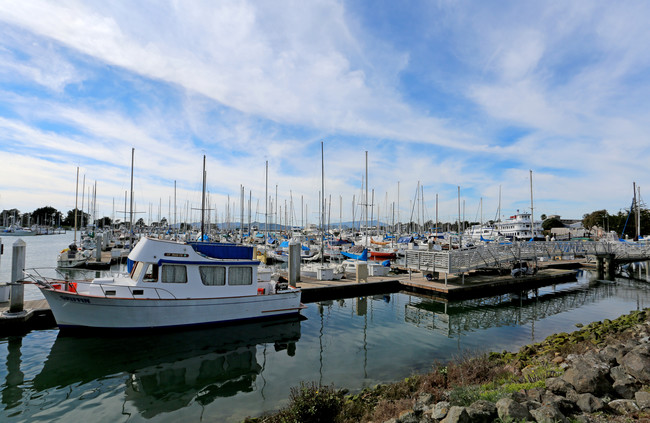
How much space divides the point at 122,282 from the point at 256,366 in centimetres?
761

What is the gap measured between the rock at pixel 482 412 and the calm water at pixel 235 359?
519 cm

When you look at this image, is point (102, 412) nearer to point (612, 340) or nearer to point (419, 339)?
point (419, 339)

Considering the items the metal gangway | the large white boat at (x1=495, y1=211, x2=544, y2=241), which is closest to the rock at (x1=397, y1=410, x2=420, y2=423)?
the metal gangway

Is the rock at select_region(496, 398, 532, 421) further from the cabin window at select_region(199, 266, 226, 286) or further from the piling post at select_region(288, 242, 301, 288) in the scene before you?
the piling post at select_region(288, 242, 301, 288)

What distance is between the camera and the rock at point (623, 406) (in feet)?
19.4

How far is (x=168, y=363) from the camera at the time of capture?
460 inches

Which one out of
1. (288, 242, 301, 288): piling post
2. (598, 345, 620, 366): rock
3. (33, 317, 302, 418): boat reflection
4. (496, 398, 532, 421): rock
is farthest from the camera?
(288, 242, 301, 288): piling post

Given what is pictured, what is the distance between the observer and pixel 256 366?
1183cm

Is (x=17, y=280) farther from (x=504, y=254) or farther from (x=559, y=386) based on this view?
(x=504, y=254)

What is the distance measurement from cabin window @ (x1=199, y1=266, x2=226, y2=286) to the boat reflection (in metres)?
2.15

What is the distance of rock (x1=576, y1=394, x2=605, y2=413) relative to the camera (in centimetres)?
586

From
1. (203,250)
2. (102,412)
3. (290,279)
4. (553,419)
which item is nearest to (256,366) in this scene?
(102,412)

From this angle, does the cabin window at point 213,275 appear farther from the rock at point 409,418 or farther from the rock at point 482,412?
the rock at point 482,412

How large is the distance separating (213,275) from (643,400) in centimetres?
1470
